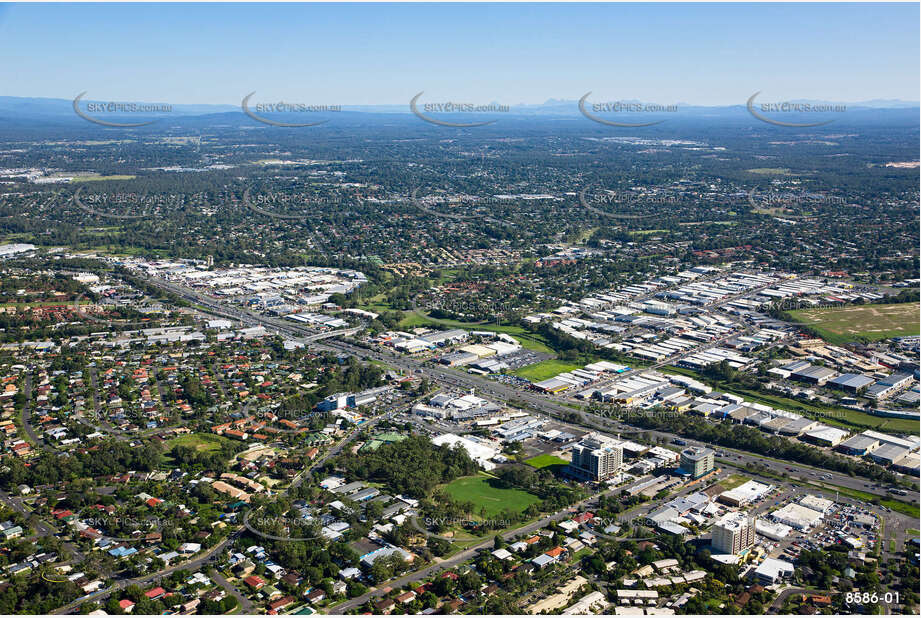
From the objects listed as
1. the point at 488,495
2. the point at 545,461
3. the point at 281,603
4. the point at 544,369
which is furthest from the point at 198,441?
the point at 544,369

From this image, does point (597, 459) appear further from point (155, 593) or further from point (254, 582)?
point (155, 593)

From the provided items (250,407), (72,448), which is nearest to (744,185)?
(250,407)

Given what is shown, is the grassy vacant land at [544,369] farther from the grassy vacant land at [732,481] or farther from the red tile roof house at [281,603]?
the red tile roof house at [281,603]

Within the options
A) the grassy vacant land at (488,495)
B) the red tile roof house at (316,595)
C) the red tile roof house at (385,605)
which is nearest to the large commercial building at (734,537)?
the grassy vacant land at (488,495)

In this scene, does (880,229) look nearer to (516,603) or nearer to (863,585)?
(863,585)

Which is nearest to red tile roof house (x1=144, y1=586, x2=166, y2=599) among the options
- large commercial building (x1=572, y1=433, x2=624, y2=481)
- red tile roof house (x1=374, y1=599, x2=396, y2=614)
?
red tile roof house (x1=374, y1=599, x2=396, y2=614)

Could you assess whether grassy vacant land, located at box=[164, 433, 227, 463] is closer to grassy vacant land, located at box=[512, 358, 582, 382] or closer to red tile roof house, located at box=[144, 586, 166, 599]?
red tile roof house, located at box=[144, 586, 166, 599]
